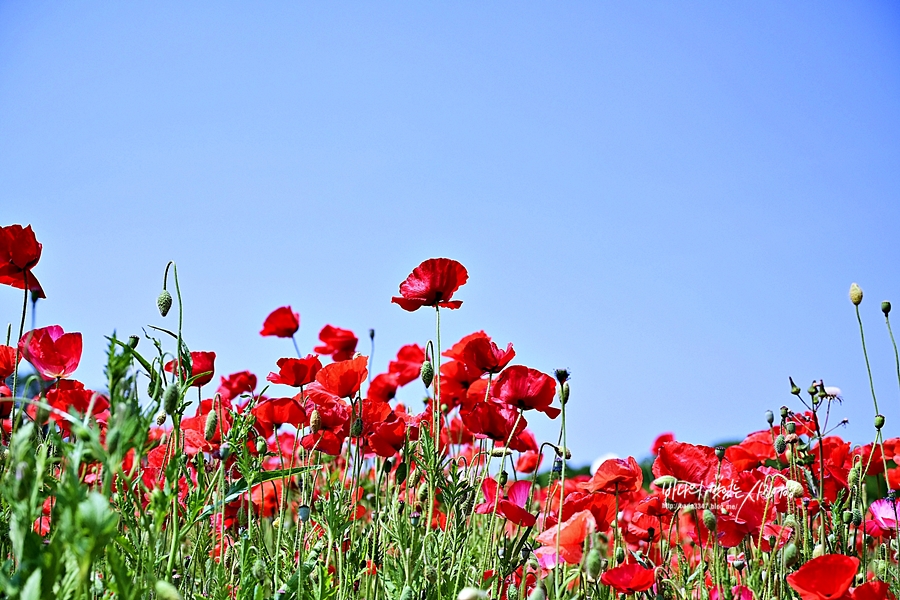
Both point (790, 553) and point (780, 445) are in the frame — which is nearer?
point (790, 553)

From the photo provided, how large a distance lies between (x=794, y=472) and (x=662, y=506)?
559mm

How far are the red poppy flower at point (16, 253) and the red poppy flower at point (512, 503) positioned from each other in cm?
123

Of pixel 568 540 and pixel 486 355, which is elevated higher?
pixel 486 355

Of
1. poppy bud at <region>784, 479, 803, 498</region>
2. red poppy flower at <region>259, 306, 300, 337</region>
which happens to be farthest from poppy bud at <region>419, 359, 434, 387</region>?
red poppy flower at <region>259, 306, 300, 337</region>

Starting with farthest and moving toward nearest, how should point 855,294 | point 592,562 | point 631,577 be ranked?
point 855,294, point 631,577, point 592,562

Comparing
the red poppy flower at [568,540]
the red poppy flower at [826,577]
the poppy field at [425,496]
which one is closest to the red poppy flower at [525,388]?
the poppy field at [425,496]

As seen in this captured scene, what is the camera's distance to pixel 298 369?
101 inches

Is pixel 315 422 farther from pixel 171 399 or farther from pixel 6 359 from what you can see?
pixel 171 399

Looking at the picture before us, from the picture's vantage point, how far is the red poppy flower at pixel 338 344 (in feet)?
11.2

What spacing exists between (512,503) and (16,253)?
1.30 metres

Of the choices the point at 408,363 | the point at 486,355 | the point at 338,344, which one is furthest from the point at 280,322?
the point at 486,355

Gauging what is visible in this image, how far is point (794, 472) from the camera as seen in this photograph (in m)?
2.42

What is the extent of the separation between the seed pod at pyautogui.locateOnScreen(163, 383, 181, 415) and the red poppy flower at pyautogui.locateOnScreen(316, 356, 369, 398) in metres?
0.97

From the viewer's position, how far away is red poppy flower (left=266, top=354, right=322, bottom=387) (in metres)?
2.54
